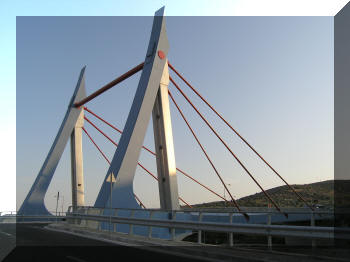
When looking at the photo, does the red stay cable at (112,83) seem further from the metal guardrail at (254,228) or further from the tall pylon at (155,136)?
the metal guardrail at (254,228)

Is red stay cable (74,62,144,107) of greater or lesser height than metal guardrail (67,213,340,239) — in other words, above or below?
above

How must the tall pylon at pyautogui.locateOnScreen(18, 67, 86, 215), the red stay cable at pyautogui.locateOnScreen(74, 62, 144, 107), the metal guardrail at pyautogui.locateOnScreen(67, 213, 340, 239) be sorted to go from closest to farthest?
the metal guardrail at pyautogui.locateOnScreen(67, 213, 340, 239) → the red stay cable at pyautogui.locateOnScreen(74, 62, 144, 107) → the tall pylon at pyautogui.locateOnScreen(18, 67, 86, 215)

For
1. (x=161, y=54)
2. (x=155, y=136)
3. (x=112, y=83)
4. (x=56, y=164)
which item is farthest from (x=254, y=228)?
(x=56, y=164)

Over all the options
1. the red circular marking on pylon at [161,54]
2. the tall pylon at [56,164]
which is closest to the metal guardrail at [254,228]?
the red circular marking on pylon at [161,54]

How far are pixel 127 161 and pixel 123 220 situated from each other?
226 inches

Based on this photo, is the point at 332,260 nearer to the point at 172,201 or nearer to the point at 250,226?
the point at 250,226

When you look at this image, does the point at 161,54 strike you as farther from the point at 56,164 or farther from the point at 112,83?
the point at 56,164

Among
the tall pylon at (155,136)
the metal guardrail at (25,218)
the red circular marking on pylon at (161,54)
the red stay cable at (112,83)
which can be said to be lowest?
the metal guardrail at (25,218)

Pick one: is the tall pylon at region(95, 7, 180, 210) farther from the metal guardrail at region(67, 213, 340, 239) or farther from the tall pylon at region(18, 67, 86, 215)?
the tall pylon at region(18, 67, 86, 215)

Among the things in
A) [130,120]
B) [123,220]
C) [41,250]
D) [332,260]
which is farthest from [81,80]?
[332,260]

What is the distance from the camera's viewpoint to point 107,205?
20781 mm

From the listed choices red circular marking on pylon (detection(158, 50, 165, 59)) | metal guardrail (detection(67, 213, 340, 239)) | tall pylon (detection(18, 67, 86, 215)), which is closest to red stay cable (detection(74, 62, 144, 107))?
tall pylon (detection(18, 67, 86, 215))

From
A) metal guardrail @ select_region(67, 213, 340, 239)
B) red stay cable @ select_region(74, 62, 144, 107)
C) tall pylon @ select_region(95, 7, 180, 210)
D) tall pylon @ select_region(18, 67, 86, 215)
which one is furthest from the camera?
tall pylon @ select_region(18, 67, 86, 215)

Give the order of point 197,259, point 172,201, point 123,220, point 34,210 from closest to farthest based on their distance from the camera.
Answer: point 197,259 → point 123,220 → point 172,201 → point 34,210
